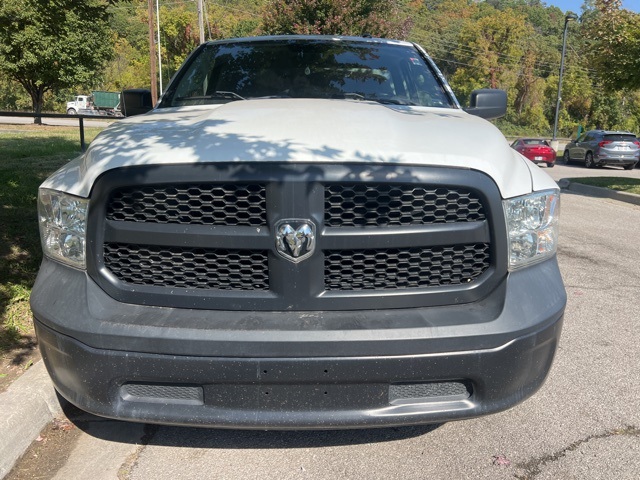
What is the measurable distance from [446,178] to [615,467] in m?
1.54

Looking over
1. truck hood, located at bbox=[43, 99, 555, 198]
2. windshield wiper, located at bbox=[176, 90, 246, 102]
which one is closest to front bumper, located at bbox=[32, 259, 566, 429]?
truck hood, located at bbox=[43, 99, 555, 198]

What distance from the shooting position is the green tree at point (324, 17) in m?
19.1

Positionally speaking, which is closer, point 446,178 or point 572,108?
point 446,178

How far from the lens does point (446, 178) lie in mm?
2363

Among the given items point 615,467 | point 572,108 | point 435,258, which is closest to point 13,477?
point 435,258

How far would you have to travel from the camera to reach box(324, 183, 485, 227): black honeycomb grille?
93.1 inches

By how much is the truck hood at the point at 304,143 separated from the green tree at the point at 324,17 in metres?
16.9

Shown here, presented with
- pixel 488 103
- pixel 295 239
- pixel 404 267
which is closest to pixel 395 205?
pixel 404 267

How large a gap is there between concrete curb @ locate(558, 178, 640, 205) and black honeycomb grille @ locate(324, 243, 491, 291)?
1177 centimetres

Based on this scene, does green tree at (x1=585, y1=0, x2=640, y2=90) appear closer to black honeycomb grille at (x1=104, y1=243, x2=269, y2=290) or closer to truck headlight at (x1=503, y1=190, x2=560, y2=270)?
truck headlight at (x1=503, y1=190, x2=560, y2=270)

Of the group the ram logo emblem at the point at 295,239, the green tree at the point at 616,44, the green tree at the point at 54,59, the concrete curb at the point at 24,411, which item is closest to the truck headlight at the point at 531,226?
the ram logo emblem at the point at 295,239

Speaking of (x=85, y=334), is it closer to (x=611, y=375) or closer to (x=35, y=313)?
(x=35, y=313)

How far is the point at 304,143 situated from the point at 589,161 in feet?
88.9

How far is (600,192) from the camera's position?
47.3 ft
